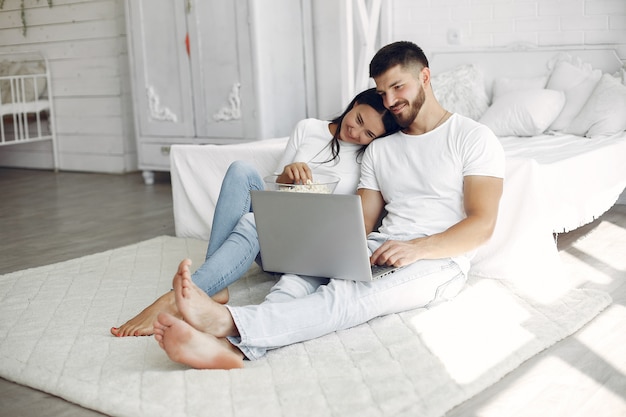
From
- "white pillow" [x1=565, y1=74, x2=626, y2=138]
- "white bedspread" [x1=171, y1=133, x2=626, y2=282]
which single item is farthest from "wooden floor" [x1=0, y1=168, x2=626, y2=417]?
"white pillow" [x1=565, y1=74, x2=626, y2=138]

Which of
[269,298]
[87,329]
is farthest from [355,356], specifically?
[87,329]

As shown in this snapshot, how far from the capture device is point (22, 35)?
6.46 meters

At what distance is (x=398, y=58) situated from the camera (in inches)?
83.5

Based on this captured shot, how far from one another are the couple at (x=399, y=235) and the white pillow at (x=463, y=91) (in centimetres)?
185

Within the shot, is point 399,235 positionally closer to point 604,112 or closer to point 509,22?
point 604,112

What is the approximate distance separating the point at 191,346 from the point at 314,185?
0.72 metres

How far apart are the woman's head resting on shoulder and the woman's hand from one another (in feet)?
0.59

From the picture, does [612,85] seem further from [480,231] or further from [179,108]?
[179,108]

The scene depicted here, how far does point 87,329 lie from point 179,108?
10.1 ft

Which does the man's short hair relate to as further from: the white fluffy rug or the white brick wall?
the white brick wall

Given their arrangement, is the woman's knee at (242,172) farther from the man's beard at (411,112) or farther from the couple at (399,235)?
the man's beard at (411,112)

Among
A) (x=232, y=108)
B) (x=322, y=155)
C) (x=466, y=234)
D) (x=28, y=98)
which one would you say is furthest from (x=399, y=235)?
(x=28, y=98)

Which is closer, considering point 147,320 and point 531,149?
point 147,320

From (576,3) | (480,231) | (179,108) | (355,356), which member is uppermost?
(576,3)
